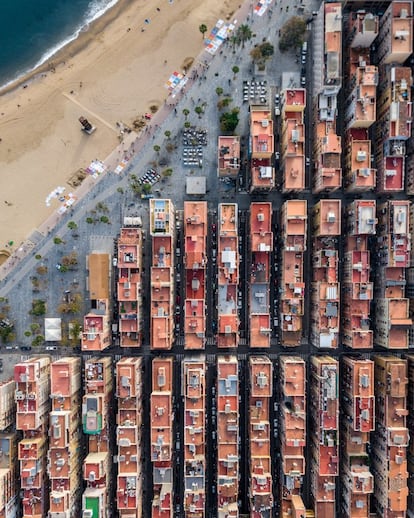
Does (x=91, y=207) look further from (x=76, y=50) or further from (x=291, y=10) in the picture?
(x=291, y=10)

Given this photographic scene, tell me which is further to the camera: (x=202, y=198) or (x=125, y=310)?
(x=202, y=198)

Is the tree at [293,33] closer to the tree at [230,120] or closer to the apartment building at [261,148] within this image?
the apartment building at [261,148]

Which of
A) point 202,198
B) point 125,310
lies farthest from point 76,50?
point 125,310

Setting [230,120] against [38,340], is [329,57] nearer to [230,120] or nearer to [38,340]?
[230,120]

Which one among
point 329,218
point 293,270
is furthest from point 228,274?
point 329,218

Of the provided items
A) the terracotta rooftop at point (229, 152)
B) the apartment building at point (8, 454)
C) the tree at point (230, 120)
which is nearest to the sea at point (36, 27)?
the tree at point (230, 120)

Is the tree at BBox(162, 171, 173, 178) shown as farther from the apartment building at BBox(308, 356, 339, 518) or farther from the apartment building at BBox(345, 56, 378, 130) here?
the apartment building at BBox(308, 356, 339, 518)
